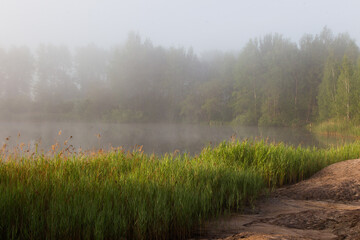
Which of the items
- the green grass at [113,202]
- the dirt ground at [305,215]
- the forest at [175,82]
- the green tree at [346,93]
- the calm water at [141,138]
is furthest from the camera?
the forest at [175,82]

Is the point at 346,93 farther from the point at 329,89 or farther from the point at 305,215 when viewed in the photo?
the point at 305,215

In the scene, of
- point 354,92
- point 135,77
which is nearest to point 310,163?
point 354,92

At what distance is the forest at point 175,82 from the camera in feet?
140

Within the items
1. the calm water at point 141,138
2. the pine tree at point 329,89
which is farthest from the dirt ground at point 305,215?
the pine tree at point 329,89

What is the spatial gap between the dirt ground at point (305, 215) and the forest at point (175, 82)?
32409 millimetres

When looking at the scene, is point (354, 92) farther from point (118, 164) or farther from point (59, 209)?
point (59, 209)

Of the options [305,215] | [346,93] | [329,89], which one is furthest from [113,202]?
[329,89]

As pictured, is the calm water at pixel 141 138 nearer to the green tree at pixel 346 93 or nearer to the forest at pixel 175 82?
the green tree at pixel 346 93

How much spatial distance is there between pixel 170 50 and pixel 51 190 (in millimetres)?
54817

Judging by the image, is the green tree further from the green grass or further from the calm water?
the green grass

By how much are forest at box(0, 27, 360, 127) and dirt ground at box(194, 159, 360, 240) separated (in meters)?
32.4

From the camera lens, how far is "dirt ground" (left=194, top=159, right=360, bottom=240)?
9.45 feet

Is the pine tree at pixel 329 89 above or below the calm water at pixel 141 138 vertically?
above

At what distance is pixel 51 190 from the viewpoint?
12.5 feet
